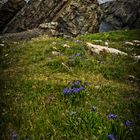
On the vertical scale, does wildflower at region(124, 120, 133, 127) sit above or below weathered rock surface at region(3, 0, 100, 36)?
above

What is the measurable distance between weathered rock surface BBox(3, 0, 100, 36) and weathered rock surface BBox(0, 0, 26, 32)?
1.93m

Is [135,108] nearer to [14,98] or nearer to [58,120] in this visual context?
[58,120]

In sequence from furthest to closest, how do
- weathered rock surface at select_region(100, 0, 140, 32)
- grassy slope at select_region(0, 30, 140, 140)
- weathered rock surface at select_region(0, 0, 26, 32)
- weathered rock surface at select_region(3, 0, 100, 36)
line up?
weathered rock surface at select_region(100, 0, 140, 32) → weathered rock surface at select_region(0, 0, 26, 32) → weathered rock surface at select_region(3, 0, 100, 36) → grassy slope at select_region(0, 30, 140, 140)

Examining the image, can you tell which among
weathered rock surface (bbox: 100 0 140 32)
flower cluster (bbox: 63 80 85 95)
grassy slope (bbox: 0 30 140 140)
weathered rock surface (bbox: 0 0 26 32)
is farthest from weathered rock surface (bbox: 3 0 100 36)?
flower cluster (bbox: 63 80 85 95)

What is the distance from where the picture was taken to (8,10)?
34312mm

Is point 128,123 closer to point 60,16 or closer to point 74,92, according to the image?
point 74,92

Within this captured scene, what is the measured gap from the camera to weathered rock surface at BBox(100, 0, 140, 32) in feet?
168

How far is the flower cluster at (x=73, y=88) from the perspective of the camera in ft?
31.1

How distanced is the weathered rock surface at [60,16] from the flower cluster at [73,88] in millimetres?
20786

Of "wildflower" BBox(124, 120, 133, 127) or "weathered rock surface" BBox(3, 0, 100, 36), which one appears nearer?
"wildflower" BBox(124, 120, 133, 127)

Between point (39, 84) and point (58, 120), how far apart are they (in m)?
2.83

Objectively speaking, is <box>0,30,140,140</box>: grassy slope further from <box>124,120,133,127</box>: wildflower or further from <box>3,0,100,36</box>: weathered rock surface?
<box>3,0,100,36</box>: weathered rock surface

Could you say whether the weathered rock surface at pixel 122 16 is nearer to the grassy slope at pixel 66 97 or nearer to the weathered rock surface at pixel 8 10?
the weathered rock surface at pixel 8 10

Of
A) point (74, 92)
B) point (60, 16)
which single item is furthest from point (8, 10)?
point (74, 92)
